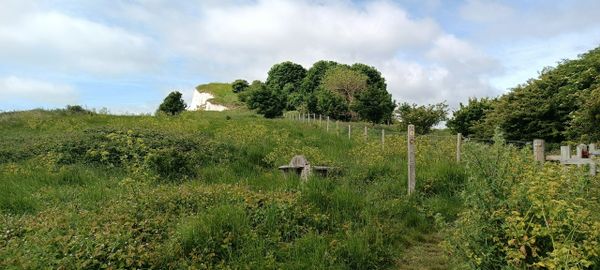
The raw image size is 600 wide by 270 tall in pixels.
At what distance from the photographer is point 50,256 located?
4.34 meters

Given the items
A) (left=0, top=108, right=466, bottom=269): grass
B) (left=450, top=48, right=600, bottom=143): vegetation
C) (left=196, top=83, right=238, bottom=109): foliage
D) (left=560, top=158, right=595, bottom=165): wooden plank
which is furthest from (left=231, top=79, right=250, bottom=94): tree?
(left=560, top=158, right=595, bottom=165): wooden plank

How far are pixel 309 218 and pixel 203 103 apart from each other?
63081 mm

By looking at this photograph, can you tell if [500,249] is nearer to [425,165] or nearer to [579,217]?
[579,217]

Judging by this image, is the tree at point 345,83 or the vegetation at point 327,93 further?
the tree at point 345,83

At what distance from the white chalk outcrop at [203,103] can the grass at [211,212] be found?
50.8 m

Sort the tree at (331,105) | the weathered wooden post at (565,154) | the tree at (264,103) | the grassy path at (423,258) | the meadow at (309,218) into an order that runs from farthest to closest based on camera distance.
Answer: the tree at (331,105) → the tree at (264,103) → the weathered wooden post at (565,154) → the grassy path at (423,258) → the meadow at (309,218)

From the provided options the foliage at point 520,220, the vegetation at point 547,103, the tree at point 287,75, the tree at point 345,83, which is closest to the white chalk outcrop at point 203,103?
the tree at point 287,75

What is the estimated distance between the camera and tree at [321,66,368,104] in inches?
2018

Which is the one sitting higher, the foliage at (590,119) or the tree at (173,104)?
the tree at (173,104)

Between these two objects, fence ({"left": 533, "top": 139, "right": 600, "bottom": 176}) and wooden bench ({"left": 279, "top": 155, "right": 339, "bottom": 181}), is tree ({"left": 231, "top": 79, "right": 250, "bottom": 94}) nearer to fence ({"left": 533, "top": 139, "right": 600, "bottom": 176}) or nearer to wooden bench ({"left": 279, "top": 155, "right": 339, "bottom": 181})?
wooden bench ({"left": 279, "top": 155, "right": 339, "bottom": 181})

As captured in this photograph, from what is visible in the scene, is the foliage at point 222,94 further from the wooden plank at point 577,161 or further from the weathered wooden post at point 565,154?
the wooden plank at point 577,161

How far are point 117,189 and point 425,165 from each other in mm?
6447

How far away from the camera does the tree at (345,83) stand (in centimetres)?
5127

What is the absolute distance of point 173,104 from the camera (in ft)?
134
